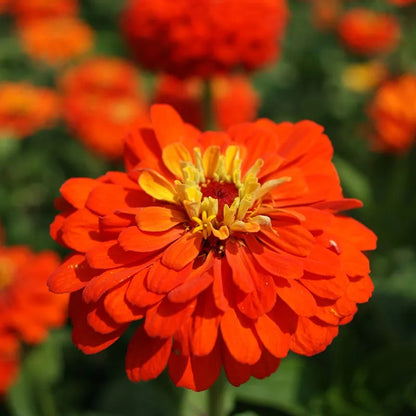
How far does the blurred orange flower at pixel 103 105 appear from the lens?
2.63m

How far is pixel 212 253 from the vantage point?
99 centimetres

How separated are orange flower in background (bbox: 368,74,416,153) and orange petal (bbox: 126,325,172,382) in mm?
1707

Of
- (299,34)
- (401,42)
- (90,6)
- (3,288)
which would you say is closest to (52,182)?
(3,288)

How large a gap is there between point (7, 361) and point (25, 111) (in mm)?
1693

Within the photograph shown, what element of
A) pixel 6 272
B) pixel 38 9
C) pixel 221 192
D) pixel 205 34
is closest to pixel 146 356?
pixel 221 192

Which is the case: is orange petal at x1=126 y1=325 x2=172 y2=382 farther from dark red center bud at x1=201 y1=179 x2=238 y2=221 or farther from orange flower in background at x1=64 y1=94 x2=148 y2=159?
orange flower in background at x1=64 y1=94 x2=148 y2=159

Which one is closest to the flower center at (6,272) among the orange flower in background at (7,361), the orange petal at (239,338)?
the orange flower in background at (7,361)

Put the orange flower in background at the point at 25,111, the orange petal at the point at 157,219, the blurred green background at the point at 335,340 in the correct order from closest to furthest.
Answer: the orange petal at the point at 157,219, the blurred green background at the point at 335,340, the orange flower in background at the point at 25,111

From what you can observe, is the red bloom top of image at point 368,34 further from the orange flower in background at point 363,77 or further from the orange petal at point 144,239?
the orange petal at point 144,239

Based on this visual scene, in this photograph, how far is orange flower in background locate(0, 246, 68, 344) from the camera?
5.47 feet

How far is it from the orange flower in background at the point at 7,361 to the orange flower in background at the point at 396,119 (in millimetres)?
1640

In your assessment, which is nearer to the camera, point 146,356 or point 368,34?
point 146,356

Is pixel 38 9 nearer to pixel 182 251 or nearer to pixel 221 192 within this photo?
pixel 221 192

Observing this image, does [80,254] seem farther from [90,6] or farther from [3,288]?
[90,6]
